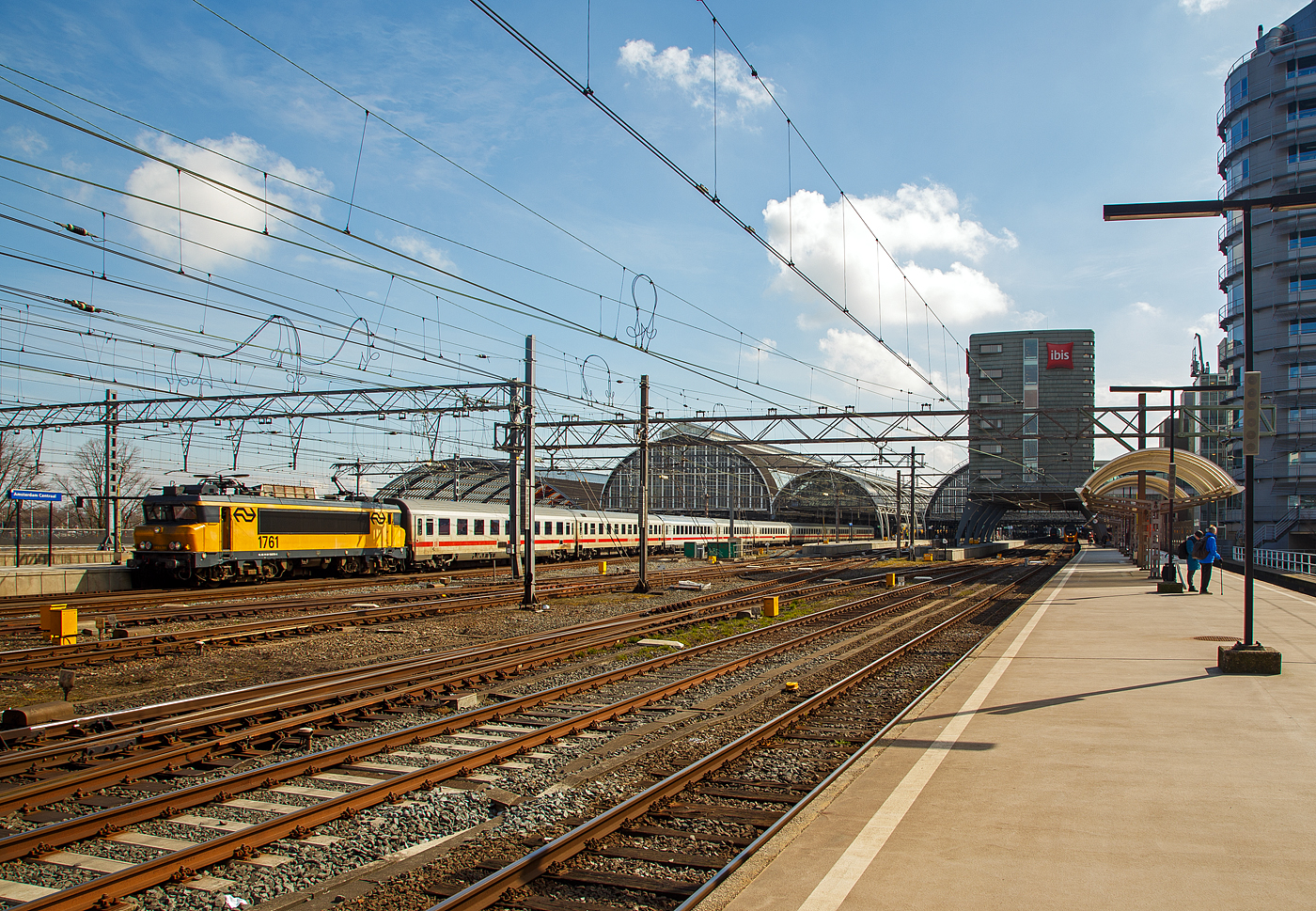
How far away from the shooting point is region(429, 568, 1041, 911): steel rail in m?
4.75

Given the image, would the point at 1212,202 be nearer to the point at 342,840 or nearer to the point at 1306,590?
the point at 342,840

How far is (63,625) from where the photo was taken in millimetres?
14180

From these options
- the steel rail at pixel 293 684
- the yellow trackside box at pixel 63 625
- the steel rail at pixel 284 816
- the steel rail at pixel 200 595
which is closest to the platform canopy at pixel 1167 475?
the steel rail at pixel 293 684

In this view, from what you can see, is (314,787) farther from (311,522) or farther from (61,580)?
(311,522)

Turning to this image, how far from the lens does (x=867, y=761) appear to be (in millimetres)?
7105

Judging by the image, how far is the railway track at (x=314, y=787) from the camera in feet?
17.5

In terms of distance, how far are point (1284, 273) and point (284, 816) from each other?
67.8 m

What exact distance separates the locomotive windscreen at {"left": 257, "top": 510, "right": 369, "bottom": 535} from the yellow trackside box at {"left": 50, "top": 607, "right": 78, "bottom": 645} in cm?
1351

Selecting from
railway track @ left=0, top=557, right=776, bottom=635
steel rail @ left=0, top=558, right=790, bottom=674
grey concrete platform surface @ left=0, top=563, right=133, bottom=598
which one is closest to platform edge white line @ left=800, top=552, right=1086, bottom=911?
steel rail @ left=0, top=558, right=790, bottom=674

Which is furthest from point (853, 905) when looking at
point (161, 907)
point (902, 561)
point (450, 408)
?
point (902, 561)

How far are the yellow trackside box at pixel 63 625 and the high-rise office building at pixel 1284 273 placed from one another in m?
61.1

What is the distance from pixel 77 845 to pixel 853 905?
Answer: 536 cm

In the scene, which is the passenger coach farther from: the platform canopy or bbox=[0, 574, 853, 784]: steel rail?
the platform canopy

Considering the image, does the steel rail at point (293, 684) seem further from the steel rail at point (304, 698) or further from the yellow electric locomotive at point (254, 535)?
the yellow electric locomotive at point (254, 535)
